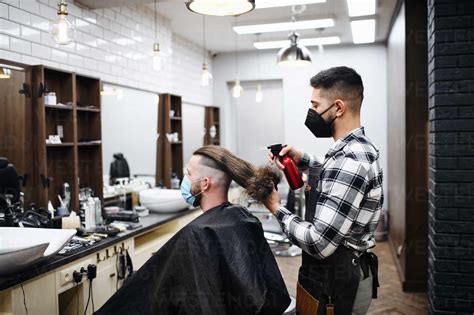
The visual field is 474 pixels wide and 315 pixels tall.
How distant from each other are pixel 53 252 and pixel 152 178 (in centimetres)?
258

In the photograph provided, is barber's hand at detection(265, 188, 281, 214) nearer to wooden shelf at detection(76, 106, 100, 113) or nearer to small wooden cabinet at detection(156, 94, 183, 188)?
wooden shelf at detection(76, 106, 100, 113)

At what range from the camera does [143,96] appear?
14.7ft

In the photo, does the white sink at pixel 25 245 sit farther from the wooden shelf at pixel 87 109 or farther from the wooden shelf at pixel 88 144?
the wooden shelf at pixel 87 109

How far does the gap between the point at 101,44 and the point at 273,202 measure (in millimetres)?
2679

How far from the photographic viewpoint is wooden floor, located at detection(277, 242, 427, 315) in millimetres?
3586

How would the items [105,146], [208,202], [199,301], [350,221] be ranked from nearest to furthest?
[350,221]
[199,301]
[208,202]
[105,146]

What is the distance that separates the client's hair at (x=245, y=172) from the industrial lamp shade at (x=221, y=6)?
0.63m

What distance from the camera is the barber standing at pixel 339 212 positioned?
1.57 metres

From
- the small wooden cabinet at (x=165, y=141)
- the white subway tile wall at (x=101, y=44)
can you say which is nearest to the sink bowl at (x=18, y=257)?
the white subway tile wall at (x=101, y=44)

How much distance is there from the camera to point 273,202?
174 centimetres

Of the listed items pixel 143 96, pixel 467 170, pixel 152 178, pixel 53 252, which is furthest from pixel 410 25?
pixel 53 252

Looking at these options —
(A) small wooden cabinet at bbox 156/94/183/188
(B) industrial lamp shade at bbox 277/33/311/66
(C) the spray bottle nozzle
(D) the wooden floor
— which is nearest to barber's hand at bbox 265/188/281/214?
(C) the spray bottle nozzle

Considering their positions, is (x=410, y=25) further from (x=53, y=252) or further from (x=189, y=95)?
(x=53, y=252)

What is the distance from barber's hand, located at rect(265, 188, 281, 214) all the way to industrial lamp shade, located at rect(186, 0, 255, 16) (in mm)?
853
